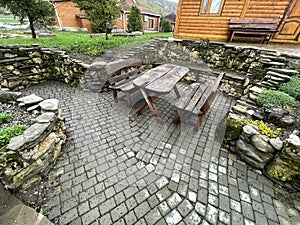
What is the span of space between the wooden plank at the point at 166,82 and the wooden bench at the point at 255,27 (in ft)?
14.0

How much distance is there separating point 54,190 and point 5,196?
1.46ft

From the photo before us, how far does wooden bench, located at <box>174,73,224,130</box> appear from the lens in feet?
7.97

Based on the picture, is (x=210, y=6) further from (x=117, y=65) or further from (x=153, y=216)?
(x=153, y=216)

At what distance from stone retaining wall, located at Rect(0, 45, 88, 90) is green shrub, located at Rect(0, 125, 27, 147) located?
2.58 m

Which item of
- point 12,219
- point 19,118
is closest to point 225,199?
point 12,219

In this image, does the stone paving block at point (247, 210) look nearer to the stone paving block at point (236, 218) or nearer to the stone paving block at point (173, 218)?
the stone paving block at point (236, 218)

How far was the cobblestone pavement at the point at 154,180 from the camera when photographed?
1.54 metres

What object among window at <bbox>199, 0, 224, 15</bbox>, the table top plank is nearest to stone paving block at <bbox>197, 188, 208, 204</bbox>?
the table top plank

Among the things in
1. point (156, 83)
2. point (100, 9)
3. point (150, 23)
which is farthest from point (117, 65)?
point (150, 23)

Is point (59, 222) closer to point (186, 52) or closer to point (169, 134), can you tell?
point (169, 134)

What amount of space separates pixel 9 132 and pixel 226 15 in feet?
26.7

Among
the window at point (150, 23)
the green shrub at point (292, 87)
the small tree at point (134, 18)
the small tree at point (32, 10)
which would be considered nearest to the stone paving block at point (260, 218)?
the green shrub at point (292, 87)

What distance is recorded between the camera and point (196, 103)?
8.59 ft

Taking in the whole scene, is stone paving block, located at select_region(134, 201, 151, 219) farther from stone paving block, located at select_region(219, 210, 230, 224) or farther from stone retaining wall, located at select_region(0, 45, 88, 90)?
stone retaining wall, located at select_region(0, 45, 88, 90)
